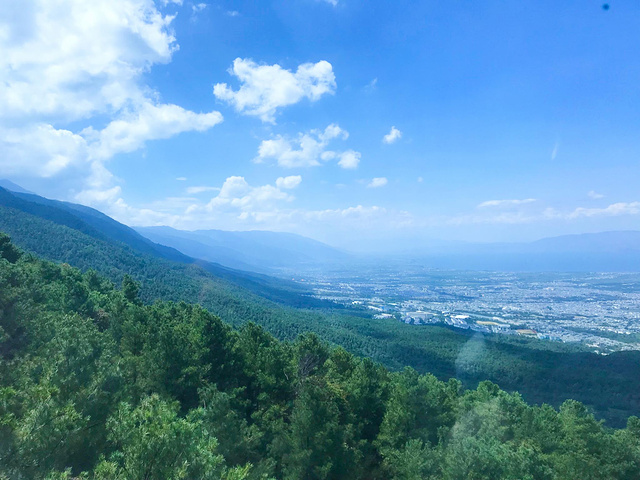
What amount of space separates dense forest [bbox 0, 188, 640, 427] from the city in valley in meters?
14.3

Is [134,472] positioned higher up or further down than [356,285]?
higher up

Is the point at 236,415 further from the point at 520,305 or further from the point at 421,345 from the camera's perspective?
the point at 520,305

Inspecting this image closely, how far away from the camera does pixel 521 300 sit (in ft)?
422

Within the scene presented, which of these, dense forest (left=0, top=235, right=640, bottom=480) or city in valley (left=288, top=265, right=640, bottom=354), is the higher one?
dense forest (left=0, top=235, right=640, bottom=480)

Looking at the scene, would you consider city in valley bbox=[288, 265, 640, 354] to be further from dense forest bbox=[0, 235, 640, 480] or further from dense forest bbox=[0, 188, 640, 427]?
dense forest bbox=[0, 235, 640, 480]

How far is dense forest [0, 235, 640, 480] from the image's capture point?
650 cm

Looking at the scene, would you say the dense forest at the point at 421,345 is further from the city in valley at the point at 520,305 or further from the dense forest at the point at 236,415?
the dense forest at the point at 236,415

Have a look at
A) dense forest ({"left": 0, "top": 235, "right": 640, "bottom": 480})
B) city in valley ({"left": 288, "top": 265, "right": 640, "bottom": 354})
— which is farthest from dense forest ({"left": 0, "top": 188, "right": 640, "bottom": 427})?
dense forest ({"left": 0, "top": 235, "right": 640, "bottom": 480})

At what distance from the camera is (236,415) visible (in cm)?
1257

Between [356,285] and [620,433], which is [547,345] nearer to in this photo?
[620,433]

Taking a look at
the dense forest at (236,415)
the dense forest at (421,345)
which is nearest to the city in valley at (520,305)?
the dense forest at (421,345)

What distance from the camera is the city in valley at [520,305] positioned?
259 feet

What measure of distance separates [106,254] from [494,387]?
8985 cm

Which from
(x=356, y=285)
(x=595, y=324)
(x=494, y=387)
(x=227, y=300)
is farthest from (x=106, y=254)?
(x=356, y=285)
